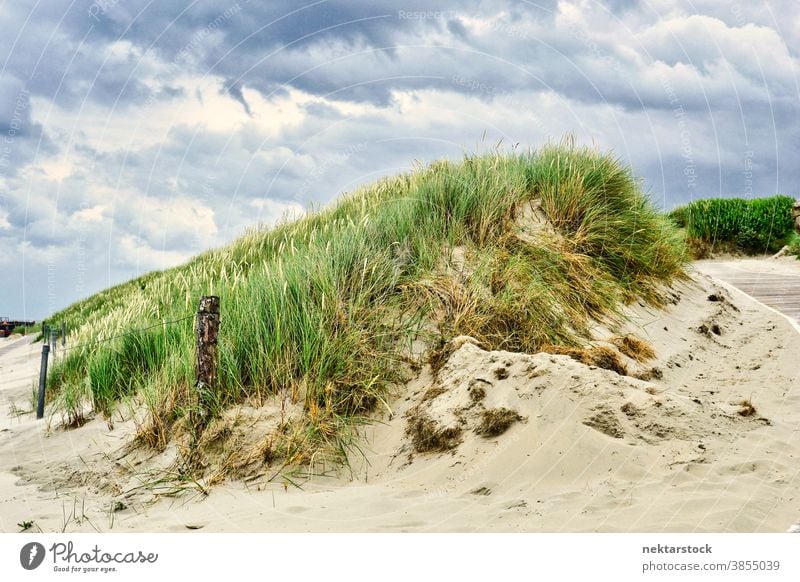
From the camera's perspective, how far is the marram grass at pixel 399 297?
609cm

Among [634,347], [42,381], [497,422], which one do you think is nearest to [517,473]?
[497,422]

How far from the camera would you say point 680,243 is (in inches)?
429

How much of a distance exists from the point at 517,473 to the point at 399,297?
108 inches

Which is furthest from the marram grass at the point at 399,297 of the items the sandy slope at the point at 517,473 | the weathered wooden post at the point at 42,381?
the sandy slope at the point at 517,473

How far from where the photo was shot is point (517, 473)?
15.4ft

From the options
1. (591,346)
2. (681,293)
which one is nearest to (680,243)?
(681,293)

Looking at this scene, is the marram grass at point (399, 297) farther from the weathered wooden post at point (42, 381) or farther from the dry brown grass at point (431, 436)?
the dry brown grass at point (431, 436)

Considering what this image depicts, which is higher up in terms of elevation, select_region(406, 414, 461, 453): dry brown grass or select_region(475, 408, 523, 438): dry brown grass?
select_region(475, 408, 523, 438): dry brown grass

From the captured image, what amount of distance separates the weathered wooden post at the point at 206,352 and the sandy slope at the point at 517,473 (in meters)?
0.80

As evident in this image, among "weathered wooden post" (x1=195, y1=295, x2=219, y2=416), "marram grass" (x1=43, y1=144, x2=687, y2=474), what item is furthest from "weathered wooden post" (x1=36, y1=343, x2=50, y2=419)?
"weathered wooden post" (x1=195, y1=295, x2=219, y2=416)

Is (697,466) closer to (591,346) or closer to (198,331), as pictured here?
(591,346)

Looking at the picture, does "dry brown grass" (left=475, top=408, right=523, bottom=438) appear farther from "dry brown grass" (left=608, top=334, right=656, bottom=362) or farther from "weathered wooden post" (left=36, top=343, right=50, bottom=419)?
"weathered wooden post" (left=36, top=343, right=50, bottom=419)

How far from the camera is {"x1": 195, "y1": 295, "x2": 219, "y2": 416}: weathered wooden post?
6020 millimetres

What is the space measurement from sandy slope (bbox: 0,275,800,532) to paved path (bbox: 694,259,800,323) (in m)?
5.52
